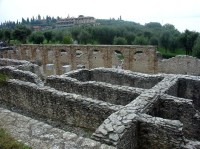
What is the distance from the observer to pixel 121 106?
26.7 ft

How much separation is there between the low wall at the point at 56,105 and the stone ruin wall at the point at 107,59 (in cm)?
1389

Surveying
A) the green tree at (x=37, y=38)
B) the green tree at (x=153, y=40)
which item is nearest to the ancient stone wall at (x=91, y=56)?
the green tree at (x=37, y=38)

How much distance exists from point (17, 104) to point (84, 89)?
3116mm

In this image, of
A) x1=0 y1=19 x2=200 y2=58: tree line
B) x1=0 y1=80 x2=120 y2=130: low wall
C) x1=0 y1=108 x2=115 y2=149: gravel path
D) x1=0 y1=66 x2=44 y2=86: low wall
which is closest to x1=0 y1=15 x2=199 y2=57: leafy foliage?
x1=0 y1=19 x2=200 y2=58: tree line

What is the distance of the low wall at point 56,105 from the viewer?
845 cm

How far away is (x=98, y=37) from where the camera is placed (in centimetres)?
5625

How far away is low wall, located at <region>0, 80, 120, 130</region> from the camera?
8453 mm

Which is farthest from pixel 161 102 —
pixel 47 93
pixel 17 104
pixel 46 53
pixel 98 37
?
pixel 98 37

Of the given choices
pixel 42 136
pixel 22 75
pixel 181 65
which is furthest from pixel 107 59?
pixel 42 136

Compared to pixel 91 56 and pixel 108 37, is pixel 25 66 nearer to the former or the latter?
pixel 91 56

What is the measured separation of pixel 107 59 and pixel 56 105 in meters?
15.6

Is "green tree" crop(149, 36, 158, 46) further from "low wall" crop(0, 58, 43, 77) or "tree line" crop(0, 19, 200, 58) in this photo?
"low wall" crop(0, 58, 43, 77)

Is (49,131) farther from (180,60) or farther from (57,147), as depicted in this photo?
(180,60)

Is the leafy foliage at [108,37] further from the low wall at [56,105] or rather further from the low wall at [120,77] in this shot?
the low wall at [56,105]
